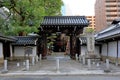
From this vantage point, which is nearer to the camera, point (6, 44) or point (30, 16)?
point (30, 16)

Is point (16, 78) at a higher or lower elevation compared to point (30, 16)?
lower

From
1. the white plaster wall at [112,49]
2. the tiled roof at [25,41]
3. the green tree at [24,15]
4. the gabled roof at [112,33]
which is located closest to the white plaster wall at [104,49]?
the gabled roof at [112,33]

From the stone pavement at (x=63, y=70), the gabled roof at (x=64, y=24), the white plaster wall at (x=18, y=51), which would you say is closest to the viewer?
the stone pavement at (x=63, y=70)

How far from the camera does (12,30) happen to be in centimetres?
2555

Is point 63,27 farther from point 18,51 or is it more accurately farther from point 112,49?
point 112,49

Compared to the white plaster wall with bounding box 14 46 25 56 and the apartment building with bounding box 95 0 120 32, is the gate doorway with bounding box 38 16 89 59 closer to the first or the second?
the white plaster wall with bounding box 14 46 25 56

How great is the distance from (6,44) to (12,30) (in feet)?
37.6

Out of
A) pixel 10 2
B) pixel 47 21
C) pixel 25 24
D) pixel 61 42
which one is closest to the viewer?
pixel 10 2

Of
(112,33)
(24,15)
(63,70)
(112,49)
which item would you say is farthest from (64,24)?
(63,70)

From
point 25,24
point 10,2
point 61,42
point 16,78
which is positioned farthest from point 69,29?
point 61,42

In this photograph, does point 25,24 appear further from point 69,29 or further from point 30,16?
point 69,29

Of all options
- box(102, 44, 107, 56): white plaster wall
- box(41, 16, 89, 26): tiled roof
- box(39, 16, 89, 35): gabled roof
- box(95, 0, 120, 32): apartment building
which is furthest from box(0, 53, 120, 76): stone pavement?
box(95, 0, 120, 32): apartment building

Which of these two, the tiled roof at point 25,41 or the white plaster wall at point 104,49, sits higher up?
the tiled roof at point 25,41

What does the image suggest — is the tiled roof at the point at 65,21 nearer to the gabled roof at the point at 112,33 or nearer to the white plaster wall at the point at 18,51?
the gabled roof at the point at 112,33
